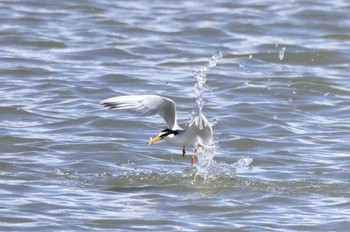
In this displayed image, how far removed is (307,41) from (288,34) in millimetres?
536

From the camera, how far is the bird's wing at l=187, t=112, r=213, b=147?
907cm

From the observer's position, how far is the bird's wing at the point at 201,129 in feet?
29.8

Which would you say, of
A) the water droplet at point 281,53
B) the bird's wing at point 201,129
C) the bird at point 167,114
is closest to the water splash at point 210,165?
the bird's wing at point 201,129

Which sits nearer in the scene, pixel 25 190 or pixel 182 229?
pixel 182 229

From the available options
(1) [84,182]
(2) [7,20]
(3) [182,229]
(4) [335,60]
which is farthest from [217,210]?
(2) [7,20]

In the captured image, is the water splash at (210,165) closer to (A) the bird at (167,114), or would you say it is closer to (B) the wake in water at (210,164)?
(B) the wake in water at (210,164)

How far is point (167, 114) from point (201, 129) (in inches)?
14.0

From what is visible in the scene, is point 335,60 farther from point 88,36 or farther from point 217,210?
point 217,210

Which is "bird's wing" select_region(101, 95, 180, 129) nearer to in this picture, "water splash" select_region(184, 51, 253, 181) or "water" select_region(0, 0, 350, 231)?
"water splash" select_region(184, 51, 253, 181)

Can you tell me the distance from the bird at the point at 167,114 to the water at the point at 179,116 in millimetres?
481

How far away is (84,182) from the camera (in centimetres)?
941

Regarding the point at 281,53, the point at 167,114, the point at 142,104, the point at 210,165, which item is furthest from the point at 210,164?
the point at 281,53

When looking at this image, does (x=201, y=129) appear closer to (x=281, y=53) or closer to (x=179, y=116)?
(x=179, y=116)

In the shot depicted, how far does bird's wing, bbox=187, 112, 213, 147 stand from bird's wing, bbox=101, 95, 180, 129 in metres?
0.21
